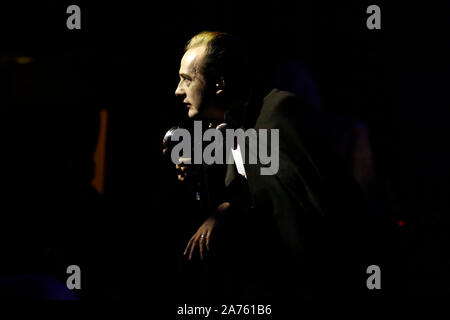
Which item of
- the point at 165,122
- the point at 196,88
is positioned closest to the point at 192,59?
the point at 196,88

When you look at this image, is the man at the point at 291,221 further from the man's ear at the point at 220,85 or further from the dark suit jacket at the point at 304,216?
the man's ear at the point at 220,85

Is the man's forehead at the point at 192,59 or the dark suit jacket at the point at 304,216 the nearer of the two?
the dark suit jacket at the point at 304,216

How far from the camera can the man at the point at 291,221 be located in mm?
1843

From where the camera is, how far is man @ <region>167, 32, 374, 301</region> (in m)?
1.84

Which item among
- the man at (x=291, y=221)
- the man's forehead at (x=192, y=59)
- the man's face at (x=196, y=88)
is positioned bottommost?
the man at (x=291, y=221)

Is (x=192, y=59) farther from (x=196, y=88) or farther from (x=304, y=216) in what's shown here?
(x=304, y=216)

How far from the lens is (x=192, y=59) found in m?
2.09

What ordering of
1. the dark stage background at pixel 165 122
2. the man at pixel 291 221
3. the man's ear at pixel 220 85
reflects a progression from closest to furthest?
the man at pixel 291 221 → the man's ear at pixel 220 85 → the dark stage background at pixel 165 122

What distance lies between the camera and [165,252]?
134 inches

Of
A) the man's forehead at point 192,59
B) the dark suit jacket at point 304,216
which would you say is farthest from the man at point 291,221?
the man's forehead at point 192,59

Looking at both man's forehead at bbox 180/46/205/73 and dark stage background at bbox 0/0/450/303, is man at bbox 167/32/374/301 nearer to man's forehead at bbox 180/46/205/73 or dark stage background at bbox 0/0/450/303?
man's forehead at bbox 180/46/205/73

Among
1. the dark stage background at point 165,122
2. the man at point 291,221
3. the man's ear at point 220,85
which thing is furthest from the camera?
the dark stage background at point 165,122

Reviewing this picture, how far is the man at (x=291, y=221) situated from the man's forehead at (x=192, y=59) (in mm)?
320

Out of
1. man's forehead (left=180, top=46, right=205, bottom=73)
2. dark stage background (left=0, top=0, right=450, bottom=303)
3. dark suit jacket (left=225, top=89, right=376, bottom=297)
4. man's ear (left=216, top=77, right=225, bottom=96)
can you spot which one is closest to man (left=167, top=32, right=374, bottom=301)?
dark suit jacket (left=225, top=89, right=376, bottom=297)
